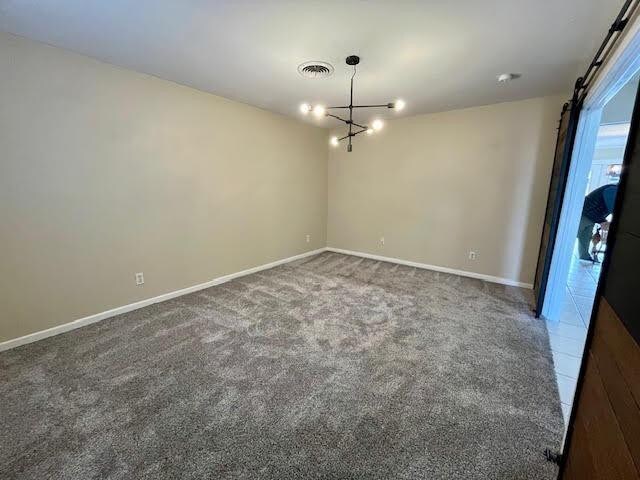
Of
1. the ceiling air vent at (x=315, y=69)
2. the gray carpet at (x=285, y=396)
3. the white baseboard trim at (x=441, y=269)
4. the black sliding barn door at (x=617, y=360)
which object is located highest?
the ceiling air vent at (x=315, y=69)

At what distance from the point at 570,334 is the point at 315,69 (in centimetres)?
351

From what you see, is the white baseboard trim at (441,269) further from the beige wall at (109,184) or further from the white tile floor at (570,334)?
the beige wall at (109,184)

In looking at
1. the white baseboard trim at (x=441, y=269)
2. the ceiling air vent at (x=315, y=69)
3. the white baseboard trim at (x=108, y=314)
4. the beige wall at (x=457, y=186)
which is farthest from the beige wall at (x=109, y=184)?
the white baseboard trim at (x=441, y=269)

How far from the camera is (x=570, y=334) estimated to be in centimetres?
266

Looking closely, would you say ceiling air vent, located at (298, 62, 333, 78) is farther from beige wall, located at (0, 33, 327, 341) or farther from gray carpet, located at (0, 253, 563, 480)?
gray carpet, located at (0, 253, 563, 480)

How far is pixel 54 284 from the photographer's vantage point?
250cm

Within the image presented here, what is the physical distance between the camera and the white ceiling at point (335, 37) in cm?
179

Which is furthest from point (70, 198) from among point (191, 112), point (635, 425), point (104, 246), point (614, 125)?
point (614, 125)

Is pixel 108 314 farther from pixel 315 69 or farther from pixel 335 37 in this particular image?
pixel 335 37

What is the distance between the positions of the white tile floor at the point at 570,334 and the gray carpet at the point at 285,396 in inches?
3.2

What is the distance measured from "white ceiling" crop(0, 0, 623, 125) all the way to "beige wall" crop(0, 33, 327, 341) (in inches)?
12.4

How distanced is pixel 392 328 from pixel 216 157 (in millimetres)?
2965

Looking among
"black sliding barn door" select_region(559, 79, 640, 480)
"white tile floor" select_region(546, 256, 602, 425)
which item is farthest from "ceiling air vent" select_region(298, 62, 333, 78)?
"white tile floor" select_region(546, 256, 602, 425)

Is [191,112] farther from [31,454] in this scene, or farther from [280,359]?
[31,454]
